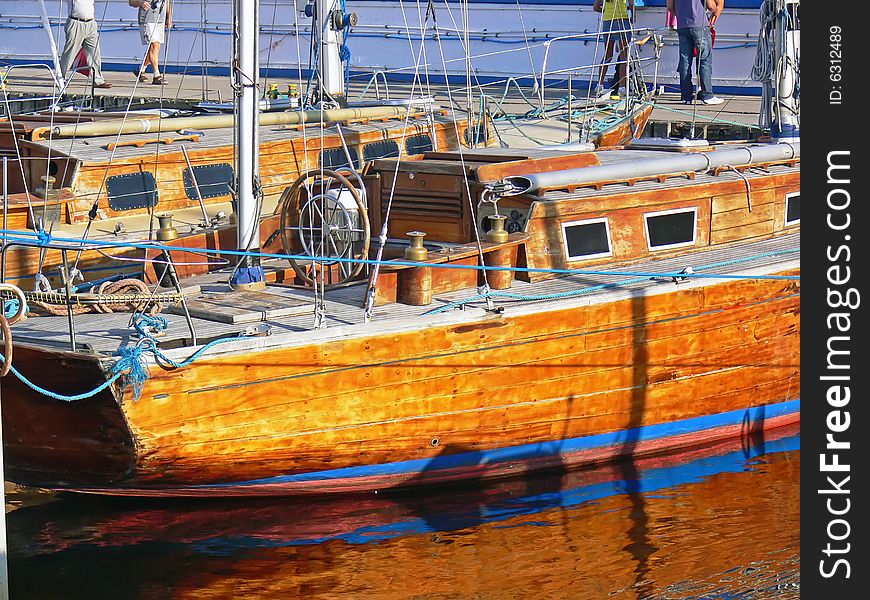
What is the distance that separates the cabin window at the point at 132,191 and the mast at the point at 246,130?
4.09 m

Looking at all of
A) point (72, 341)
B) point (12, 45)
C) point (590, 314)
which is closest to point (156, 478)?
point (72, 341)

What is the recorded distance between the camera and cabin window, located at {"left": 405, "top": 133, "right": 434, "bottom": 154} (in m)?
17.7

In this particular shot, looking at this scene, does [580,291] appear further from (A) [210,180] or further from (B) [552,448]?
(A) [210,180]

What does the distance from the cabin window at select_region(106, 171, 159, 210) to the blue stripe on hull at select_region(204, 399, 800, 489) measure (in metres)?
5.38

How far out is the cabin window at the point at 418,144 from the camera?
17656mm

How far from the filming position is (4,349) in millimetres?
8961

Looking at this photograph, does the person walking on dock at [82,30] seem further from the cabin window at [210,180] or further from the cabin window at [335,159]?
the cabin window at [210,180]

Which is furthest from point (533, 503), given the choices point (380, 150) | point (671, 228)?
point (380, 150)

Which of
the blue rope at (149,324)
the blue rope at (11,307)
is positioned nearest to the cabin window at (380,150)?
the blue rope at (149,324)

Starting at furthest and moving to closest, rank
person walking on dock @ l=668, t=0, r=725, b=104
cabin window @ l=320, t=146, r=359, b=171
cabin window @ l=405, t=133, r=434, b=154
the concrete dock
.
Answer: person walking on dock @ l=668, t=0, r=725, b=104
the concrete dock
cabin window @ l=405, t=133, r=434, b=154
cabin window @ l=320, t=146, r=359, b=171

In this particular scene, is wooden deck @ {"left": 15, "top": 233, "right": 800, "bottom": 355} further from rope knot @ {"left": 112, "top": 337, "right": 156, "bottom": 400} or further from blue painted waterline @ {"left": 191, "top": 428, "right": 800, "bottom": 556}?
blue painted waterline @ {"left": 191, "top": 428, "right": 800, "bottom": 556}

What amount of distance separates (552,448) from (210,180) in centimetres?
638

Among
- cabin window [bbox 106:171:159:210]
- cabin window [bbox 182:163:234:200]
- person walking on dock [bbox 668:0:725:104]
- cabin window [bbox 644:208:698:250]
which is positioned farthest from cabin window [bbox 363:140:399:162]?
person walking on dock [bbox 668:0:725:104]

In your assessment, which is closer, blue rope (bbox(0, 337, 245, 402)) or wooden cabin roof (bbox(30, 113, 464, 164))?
blue rope (bbox(0, 337, 245, 402))
